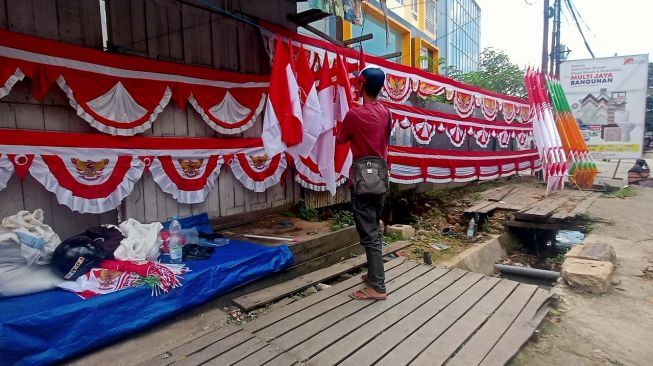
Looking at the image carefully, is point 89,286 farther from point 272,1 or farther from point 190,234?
point 272,1

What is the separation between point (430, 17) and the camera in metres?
17.8

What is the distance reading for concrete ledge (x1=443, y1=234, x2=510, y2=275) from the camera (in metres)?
5.70

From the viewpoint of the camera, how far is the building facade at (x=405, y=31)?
12.7 meters

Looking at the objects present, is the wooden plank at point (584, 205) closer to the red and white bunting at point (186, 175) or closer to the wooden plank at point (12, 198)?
the red and white bunting at point (186, 175)

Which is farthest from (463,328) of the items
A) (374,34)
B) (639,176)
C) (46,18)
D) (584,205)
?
(639,176)

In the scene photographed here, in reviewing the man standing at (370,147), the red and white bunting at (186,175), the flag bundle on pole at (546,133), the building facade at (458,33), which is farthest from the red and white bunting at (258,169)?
the building facade at (458,33)

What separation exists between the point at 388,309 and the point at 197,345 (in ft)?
5.32

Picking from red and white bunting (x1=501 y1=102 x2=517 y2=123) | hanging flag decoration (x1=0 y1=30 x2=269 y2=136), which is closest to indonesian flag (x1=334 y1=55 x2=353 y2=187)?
hanging flag decoration (x1=0 y1=30 x2=269 y2=136)

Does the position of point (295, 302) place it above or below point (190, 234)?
below

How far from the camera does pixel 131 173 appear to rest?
407 cm

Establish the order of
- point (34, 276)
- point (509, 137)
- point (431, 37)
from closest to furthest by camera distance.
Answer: point (34, 276), point (509, 137), point (431, 37)

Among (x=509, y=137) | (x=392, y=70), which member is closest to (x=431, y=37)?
(x=509, y=137)

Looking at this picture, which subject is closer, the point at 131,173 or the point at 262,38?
the point at 131,173

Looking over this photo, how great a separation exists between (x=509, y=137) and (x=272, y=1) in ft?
27.9
